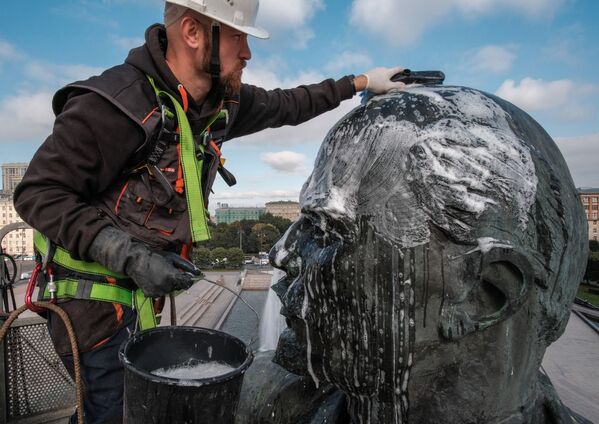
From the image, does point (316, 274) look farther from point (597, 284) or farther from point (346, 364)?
point (597, 284)

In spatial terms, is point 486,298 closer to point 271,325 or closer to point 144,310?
point 271,325

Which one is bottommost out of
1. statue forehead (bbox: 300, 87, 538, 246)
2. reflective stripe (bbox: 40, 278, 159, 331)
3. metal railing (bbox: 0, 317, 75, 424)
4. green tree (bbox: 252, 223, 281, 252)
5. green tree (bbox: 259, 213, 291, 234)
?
green tree (bbox: 252, 223, 281, 252)

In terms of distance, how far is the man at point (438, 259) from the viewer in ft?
4.37

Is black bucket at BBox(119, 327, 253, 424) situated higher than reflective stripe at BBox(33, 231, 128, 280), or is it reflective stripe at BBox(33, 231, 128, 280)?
reflective stripe at BBox(33, 231, 128, 280)

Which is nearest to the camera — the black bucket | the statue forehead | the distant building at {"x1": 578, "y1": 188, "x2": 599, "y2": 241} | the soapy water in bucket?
the statue forehead

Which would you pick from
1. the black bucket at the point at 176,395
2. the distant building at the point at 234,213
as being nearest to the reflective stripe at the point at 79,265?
the black bucket at the point at 176,395

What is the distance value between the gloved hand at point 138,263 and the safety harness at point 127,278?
29cm

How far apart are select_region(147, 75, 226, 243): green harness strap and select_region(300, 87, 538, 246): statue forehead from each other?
1.22 meters

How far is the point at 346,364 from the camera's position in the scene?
1490 mm

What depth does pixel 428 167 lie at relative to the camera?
134cm

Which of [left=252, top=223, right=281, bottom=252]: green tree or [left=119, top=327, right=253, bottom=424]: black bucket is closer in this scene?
[left=119, top=327, right=253, bottom=424]: black bucket

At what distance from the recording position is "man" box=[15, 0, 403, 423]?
2.32 metres

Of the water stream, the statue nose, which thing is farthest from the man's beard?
the statue nose

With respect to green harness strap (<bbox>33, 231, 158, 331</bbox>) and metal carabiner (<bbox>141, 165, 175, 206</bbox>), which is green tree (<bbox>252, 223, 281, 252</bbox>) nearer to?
green harness strap (<bbox>33, 231, 158, 331</bbox>)
